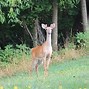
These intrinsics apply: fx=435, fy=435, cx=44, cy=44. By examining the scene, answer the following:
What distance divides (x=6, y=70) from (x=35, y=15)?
6043mm

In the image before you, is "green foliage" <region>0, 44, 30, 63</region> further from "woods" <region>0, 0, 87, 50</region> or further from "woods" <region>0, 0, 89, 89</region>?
"woods" <region>0, 0, 87, 50</region>

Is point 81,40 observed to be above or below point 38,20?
below

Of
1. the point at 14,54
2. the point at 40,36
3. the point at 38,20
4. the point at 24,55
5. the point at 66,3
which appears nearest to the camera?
the point at 24,55

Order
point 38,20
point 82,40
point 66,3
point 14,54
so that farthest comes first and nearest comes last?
1. point 38,20
2. point 82,40
3. point 66,3
4. point 14,54

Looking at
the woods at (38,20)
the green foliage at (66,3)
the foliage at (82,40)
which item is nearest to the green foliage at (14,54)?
the woods at (38,20)

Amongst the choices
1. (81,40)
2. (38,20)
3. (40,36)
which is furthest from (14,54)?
(38,20)

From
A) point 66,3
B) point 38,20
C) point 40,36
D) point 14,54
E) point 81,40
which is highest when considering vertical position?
point 66,3

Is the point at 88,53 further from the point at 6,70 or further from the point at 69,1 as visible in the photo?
the point at 6,70

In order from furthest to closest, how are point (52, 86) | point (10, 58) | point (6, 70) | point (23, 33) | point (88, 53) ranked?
point (23, 33)
point (88, 53)
point (10, 58)
point (6, 70)
point (52, 86)

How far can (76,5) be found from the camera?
1076 inches

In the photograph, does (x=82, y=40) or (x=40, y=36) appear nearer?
(x=82, y=40)

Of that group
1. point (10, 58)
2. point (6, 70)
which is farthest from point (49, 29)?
point (10, 58)

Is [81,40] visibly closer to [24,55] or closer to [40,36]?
[40,36]

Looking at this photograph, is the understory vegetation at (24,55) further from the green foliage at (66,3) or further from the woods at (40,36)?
the green foliage at (66,3)
